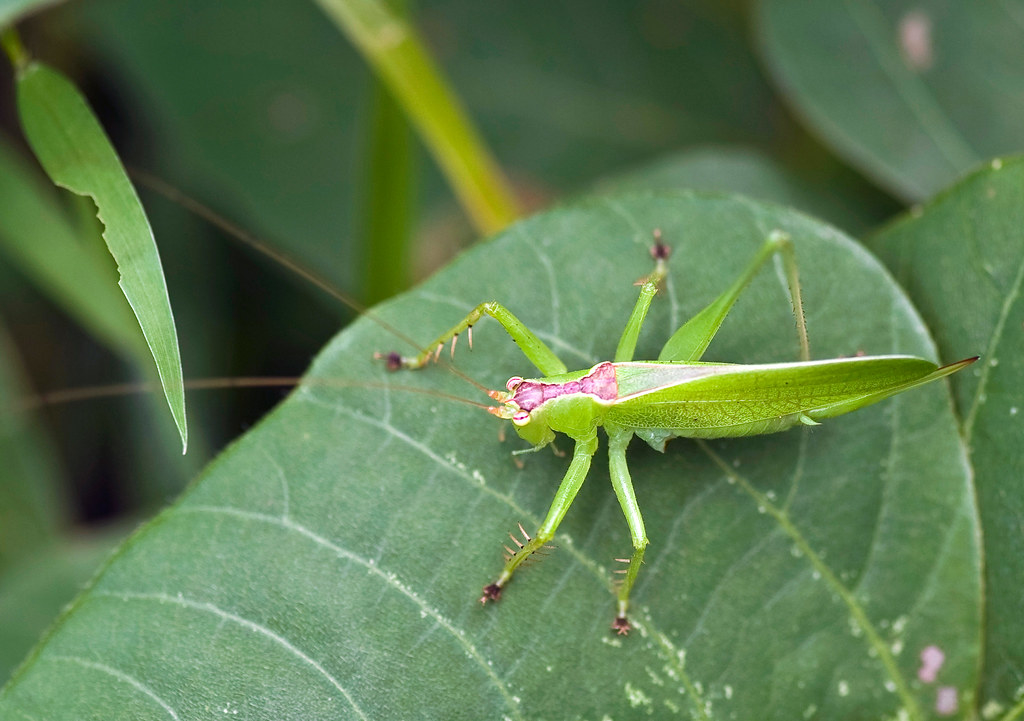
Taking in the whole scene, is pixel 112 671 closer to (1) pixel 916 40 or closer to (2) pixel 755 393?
(2) pixel 755 393

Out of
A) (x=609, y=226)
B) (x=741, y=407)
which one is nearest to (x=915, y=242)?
(x=741, y=407)

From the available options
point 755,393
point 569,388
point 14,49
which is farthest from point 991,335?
point 14,49

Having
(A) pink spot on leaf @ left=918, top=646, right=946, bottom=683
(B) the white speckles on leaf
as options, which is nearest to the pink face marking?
Result: (B) the white speckles on leaf

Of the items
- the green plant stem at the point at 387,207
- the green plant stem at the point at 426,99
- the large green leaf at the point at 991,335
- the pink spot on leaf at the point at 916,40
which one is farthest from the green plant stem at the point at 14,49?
the pink spot on leaf at the point at 916,40

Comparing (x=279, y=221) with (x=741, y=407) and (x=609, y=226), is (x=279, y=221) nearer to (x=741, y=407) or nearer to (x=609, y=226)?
(x=609, y=226)

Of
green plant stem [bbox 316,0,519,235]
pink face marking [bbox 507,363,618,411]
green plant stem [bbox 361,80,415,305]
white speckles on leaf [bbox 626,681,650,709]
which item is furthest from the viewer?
green plant stem [bbox 361,80,415,305]

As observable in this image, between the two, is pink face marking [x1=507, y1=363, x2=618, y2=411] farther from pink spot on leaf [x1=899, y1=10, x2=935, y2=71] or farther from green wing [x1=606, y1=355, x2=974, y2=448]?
pink spot on leaf [x1=899, y1=10, x2=935, y2=71]

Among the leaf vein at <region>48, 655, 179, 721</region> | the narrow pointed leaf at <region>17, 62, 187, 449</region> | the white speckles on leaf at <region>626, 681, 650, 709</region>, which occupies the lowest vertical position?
the white speckles on leaf at <region>626, 681, 650, 709</region>
